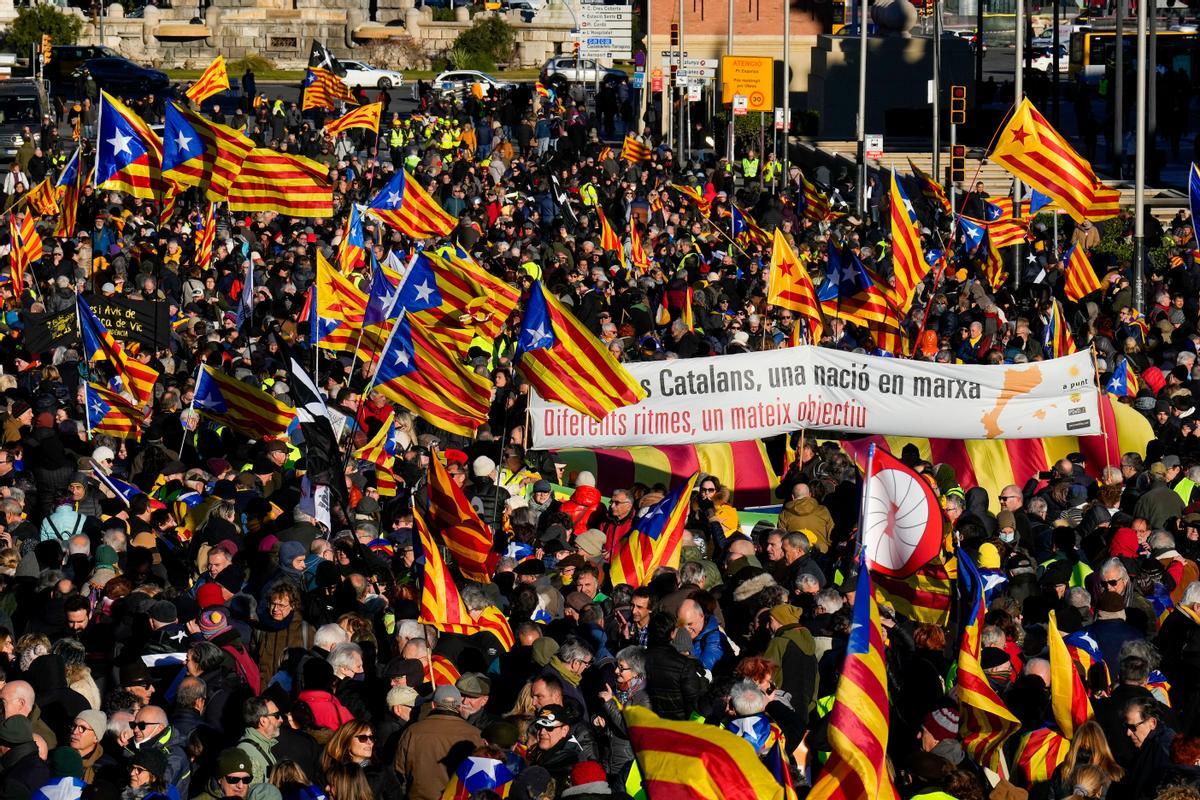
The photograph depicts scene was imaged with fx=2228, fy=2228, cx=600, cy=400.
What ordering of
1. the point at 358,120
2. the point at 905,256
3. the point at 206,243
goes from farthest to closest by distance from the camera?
1. the point at 358,120
2. the point at 206,243
3. the point at 905,256

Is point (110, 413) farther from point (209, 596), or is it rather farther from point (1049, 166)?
point (1049, 166)

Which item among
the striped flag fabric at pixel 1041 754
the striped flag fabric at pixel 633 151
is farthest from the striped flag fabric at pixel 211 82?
the striped flag fabric at pixel 1041 754

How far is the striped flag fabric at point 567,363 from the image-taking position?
15359 millimetres

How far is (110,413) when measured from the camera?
1764 centimetres

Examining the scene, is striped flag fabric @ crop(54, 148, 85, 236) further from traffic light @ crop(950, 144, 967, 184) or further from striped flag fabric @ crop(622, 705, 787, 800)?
striped flag fabric @ crop(622, 705, 787, 800)

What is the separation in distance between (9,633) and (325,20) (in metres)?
65.7

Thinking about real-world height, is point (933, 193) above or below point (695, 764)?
above

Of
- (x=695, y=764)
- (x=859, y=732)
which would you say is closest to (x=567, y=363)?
(x=859, y=732)

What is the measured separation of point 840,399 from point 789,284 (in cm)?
315

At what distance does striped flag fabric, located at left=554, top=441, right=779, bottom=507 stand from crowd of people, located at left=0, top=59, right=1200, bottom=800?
24 centimetres

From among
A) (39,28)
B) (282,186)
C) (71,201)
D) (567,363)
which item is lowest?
(567,363)

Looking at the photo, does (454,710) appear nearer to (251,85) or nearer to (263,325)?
(263,325)

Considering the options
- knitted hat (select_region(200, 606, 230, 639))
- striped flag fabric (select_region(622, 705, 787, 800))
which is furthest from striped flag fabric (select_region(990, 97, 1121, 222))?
striped flag fabric (select_region(622, 705, 787, 800))

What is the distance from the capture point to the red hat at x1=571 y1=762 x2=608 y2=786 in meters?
8.93
